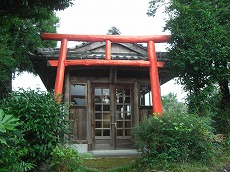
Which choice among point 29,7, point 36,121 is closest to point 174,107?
point 36,121

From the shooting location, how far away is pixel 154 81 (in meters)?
9.41

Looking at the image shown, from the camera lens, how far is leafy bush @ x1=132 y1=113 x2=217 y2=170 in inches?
266

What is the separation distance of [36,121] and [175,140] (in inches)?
128

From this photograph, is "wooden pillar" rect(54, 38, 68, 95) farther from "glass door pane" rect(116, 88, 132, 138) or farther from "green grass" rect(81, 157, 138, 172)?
"glass door pane" rect(116, 88, 132, 138)

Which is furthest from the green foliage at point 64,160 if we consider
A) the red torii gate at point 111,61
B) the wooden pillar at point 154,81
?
the wooden pillar at point 154,81

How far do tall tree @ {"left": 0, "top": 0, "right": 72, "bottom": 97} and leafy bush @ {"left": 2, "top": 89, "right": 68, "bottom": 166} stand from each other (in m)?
2.10

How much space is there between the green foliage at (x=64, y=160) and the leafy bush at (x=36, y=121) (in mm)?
247

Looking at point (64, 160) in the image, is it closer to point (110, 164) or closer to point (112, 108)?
point (110, 164)

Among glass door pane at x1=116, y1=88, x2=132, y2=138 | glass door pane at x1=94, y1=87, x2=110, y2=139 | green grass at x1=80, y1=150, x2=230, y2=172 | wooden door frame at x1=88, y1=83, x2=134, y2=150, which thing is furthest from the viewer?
glass door pane at x1=116, y1=88, x2=132, y2=138

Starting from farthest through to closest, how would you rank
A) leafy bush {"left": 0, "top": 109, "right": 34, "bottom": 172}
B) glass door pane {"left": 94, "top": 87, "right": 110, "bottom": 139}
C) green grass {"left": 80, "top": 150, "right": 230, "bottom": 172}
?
glass door pane {"left": 94, "top": 87, "right": 110, "bottom": 139}
green grass {"left": 80, "top": 150, "right": 230, "bottom": 172}
leafy bush {"left": 0, "top": 109, "right": 34, "bottom": 172}

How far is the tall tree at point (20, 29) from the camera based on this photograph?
22.8ft

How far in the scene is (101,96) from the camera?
11.0 m

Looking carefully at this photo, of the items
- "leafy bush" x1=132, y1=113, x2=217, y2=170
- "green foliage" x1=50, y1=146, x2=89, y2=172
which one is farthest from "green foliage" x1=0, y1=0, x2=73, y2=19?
"leafy bush" x1=132, y1=113, x2=217, y2=170

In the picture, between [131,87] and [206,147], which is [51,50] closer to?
[131,87]
